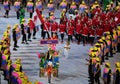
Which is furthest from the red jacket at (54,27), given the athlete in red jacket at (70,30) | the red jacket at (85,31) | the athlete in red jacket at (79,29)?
the red jacket at (85,31)

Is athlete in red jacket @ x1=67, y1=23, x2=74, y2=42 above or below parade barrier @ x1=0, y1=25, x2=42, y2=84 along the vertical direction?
above

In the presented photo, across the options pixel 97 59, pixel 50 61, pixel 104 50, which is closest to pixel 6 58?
pixel 50 61

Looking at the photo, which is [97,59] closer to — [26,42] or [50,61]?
[50,61]

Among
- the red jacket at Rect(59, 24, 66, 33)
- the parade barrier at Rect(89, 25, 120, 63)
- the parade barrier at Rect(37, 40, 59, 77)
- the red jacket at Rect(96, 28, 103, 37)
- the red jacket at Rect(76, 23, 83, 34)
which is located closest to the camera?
the parade barrier at Rect(37, 40, 59, 77)

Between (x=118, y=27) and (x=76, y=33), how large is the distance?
316 cm

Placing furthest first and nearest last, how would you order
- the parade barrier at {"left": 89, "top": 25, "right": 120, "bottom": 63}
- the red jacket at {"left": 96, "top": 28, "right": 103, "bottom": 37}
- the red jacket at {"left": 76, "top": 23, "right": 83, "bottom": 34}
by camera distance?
the red jacket at {"left": 96, "top": 28, "right": 103, "bottom": 37} < the red jacket at {"left": 76, "top": 23, "right": 83, "bottom": 34} < the parade barrier at {"left": 89, "top": 25, "right": 120, "bottom": 63}

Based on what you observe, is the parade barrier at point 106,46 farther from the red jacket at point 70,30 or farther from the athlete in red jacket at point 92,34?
the red jacket at point 70,30

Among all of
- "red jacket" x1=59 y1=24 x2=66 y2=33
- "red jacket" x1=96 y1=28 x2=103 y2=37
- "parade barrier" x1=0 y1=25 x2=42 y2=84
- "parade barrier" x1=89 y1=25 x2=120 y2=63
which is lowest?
"parade barrier" x1=0 y1=25 x2=42 y2=84

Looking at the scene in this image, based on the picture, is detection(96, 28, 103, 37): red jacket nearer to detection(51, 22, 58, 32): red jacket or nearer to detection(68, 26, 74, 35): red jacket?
detection(68, 26, 74, 35): red jacket

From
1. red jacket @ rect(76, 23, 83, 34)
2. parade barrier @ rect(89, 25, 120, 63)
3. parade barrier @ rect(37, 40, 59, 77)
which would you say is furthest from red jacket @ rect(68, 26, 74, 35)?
parade barrier @ rect(37, 40, 59, 77)

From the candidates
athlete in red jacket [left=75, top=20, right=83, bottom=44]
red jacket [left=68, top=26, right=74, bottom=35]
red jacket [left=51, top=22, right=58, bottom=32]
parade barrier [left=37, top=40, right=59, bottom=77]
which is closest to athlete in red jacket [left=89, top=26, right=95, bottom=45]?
athlete in red jacket [left=75, top=20, right=83, bottom=44]

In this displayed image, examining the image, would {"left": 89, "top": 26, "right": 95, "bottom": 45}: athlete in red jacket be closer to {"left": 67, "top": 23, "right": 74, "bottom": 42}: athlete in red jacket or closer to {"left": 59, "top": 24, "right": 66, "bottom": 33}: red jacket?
{"left": 67, "top": 23, "right": 74, "bottom": 42}: athlete in red jacket

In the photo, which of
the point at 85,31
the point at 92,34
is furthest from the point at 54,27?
the point at 92,34

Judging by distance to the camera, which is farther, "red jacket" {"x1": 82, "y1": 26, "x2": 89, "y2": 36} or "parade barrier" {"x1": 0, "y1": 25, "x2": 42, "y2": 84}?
"red jacket" {"x1": 82, "y1": 26, "x2": 89, "y2": 36}
